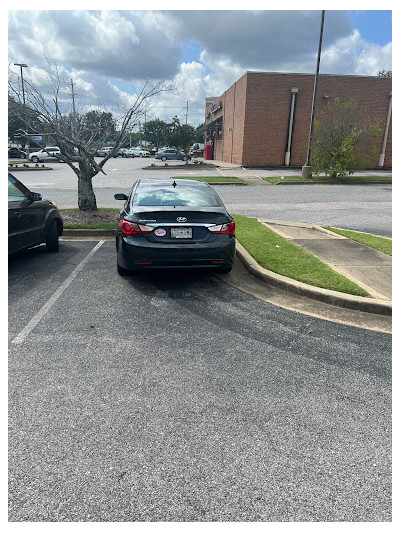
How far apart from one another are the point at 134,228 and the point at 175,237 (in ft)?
2.01

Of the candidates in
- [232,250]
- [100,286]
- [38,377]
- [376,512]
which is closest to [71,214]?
[100,286]

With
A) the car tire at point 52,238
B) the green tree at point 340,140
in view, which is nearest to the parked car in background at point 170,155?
the green tree at point 340,140

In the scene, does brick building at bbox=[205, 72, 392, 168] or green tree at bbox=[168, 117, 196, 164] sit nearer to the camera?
brick building at bbox=[205, 72, 392, 168]

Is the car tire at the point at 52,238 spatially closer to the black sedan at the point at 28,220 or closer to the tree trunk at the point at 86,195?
the black sedan at the point at 28,220

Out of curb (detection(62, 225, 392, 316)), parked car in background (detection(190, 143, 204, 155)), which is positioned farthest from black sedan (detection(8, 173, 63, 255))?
parked car in background (detection(190, 143, 204, 155))

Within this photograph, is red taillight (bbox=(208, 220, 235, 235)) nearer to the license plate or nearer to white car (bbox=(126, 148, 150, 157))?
the license plate

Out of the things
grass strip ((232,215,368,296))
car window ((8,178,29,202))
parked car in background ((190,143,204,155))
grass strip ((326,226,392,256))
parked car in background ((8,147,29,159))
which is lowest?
grass strip ((232,215,368,296))

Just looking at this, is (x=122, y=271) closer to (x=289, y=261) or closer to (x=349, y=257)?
(x=289, y=261)

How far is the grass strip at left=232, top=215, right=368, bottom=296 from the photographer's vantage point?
218 inches

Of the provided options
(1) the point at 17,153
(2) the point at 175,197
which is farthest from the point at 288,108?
(1) the point at 17,153

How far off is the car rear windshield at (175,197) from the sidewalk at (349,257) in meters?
2.42

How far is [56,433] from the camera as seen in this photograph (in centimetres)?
267

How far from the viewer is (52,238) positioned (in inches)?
297

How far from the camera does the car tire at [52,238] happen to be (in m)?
7.47
